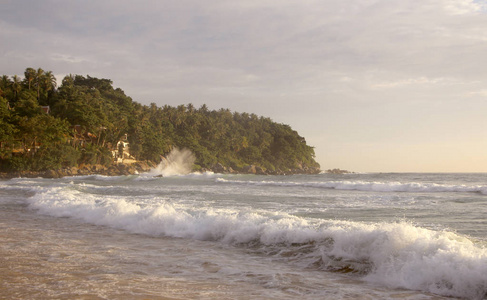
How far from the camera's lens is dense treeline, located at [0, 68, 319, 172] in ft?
168

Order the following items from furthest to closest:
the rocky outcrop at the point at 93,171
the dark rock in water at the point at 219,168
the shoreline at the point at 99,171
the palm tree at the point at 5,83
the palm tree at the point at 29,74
A: the dark rock in water at the point at 219,168
the palm tree at the point at 29,74
the palm tree at the point at 5,83
the rocky outcrop at the point at 93,171
the shoreline at the point at 99,171

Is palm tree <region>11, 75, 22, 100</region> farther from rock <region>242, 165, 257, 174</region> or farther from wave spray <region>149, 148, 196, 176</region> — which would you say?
rock <region>242, 165, 257, 174</region>

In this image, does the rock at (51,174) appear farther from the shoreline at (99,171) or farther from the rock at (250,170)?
the rock at (250,170)

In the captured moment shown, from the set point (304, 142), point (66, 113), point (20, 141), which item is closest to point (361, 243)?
point (20, 141)

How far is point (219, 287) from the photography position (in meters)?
5.18

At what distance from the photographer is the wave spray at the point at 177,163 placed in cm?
7951

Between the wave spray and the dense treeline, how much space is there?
1699 millimetres

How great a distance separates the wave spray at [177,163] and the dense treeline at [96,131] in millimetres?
1699

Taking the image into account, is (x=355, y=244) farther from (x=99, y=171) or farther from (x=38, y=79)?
(x=38, y=79)

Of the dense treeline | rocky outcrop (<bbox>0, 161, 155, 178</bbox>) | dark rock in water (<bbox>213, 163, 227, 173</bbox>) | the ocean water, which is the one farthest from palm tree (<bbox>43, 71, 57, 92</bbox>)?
the ocean water

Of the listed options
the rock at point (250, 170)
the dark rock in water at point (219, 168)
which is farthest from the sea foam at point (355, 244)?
the rock at point (250, 170)

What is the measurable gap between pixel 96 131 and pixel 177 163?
25.7 meters

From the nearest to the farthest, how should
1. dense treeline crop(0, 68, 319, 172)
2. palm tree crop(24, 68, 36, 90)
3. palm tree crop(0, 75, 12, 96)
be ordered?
dense treeline crop(0, 68, 319, 172) < palm tree crop(0, 75, 12, 96) < palm tree crop(24, 68, 36, 90)

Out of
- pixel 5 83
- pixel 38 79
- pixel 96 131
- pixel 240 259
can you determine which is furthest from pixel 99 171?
pixel 240 259
